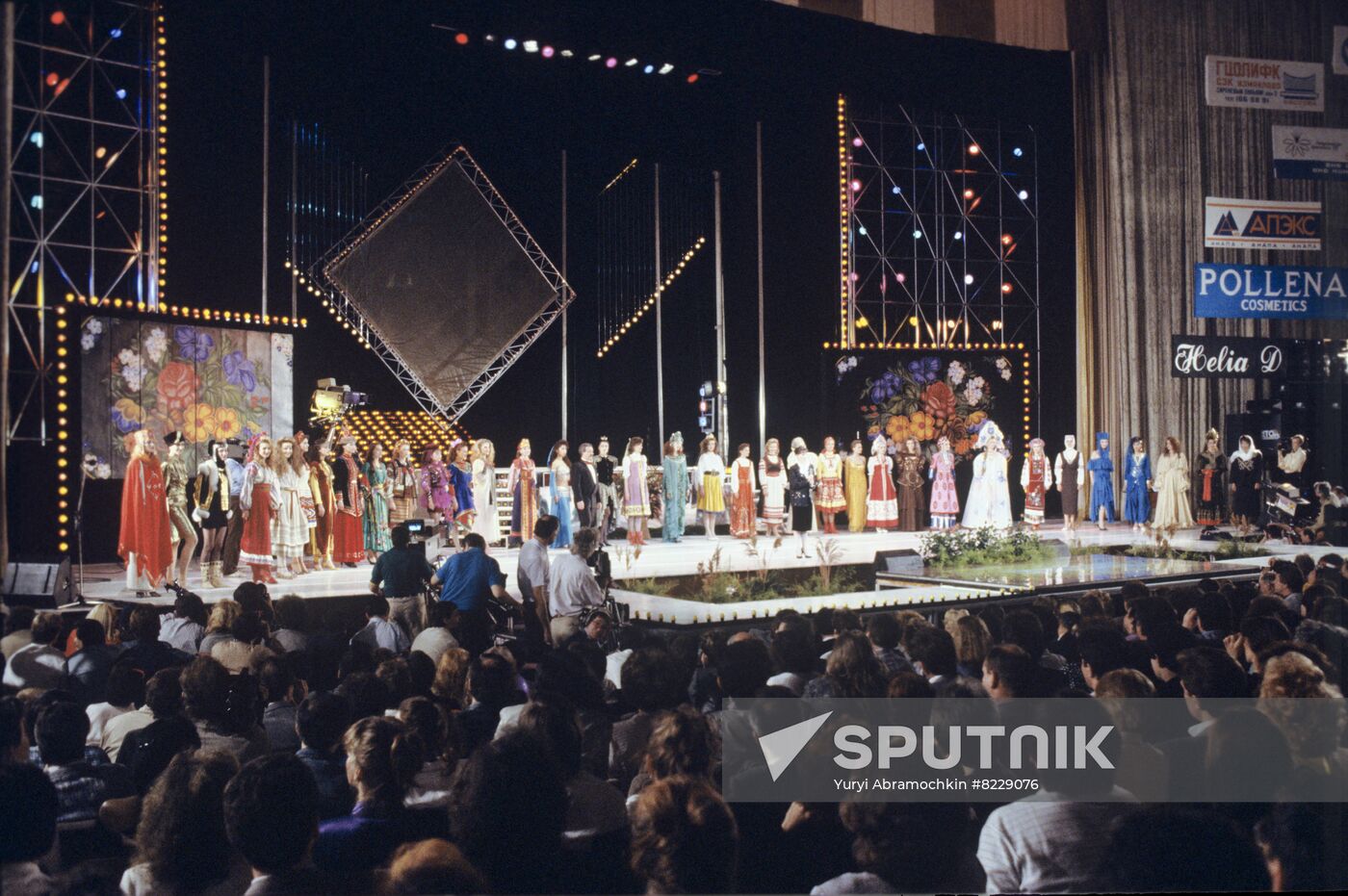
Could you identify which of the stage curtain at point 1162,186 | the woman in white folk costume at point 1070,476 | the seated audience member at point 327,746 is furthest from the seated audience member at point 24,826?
the woman in white folk costume at point 1070,476

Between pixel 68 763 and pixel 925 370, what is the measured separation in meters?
8.59

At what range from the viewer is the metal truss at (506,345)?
8.55 m

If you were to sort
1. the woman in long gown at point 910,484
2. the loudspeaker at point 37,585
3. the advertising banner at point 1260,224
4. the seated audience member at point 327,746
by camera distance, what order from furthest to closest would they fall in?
1. the woman in long gown at point 910,484
2. the advertising banner at point 1260,224
3. the loudspeaker at point 37,585
4. the seated audience member at point 327,746

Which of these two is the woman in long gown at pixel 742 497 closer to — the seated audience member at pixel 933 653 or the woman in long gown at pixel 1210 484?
the woman in long gown at pixel 1210 484

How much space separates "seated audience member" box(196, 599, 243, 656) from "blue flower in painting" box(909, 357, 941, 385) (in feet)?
23.6

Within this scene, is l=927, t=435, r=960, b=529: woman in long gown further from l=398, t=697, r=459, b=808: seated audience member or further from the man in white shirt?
l=398, t=697, r=459, b=808: seated audience member

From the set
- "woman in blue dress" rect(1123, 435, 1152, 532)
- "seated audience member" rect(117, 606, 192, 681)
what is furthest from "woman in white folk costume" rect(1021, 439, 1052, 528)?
"seated audience member" rect(117, 606, 192, 681)

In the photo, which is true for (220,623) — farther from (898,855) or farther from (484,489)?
(484,489)

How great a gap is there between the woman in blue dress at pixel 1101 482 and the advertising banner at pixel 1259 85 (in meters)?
3.83

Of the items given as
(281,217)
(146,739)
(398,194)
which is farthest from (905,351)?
(146,739)

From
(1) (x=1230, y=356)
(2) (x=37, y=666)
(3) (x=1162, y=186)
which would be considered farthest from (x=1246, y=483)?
(2) (x=37, y=666)

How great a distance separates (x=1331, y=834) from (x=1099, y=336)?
658 cm

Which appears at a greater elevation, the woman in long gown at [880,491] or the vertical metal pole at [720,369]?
the vertical metal pole at [720,369]

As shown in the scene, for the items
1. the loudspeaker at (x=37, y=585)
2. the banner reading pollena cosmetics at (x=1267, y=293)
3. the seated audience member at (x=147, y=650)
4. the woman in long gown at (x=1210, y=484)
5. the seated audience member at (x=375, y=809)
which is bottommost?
the seated audience member at (x=375, y=809)
